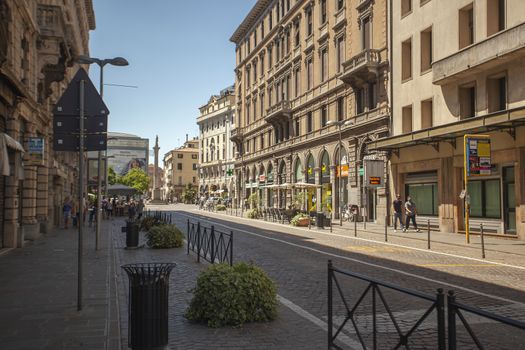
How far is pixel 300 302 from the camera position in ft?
26.7

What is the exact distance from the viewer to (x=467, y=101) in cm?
2383

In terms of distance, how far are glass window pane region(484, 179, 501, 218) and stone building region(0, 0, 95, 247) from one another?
19001mm

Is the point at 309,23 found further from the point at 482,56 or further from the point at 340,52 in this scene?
the point at 482,56

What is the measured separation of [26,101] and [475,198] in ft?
64.7

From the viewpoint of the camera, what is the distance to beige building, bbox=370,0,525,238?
20.1 metres

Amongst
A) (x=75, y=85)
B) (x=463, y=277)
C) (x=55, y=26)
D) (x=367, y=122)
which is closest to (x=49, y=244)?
(x=55, y=26)

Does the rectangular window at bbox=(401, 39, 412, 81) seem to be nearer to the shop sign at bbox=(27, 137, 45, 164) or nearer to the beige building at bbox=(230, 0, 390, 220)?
the beige building at bbox=(230, 0, 390, 220)

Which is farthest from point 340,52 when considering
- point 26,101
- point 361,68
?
point 26,101

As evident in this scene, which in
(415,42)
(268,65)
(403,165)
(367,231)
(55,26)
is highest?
(268,65)

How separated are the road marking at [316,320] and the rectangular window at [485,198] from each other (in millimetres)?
16841

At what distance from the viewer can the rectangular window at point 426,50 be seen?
1055 inches

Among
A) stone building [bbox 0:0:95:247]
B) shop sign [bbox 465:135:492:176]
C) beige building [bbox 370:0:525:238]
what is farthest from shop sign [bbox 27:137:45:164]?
beige building [bbox 370:0:525:238]

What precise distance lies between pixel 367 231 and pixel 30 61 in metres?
17.1

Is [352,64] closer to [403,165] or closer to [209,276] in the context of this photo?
[403,165]
